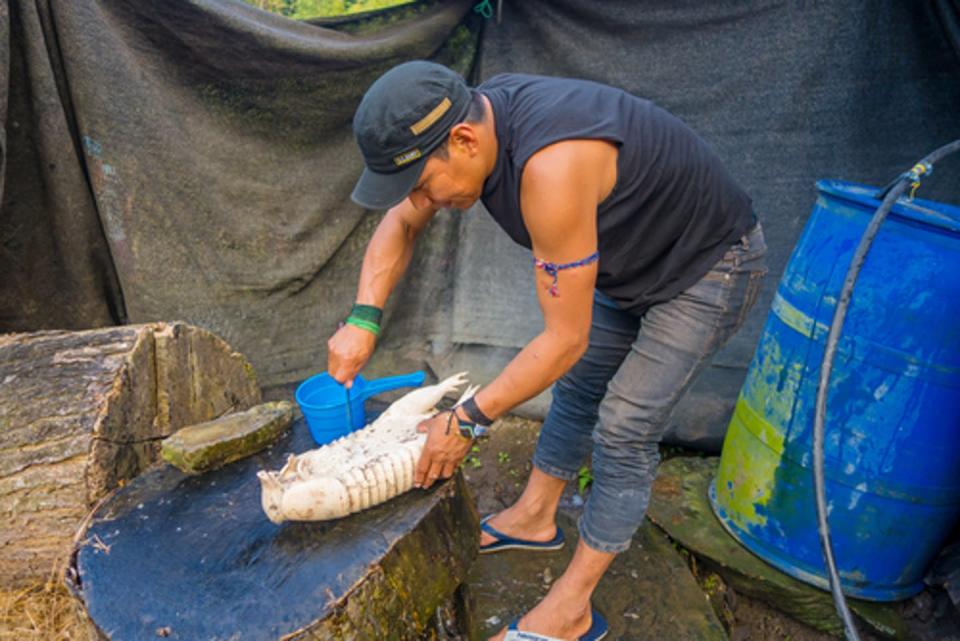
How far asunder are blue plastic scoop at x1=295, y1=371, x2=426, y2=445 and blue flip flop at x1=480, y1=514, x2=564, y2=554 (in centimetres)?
78

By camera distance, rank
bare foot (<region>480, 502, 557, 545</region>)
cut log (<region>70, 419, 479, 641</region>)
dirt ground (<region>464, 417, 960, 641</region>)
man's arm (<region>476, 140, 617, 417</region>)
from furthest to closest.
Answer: bare foot (<region>480, 502, 557, 545</region>), dirt ground (<region>464, 417, 960, 641</region>), man's arm (<region>476, 140, 617, 417</region>), cut log (<region>70, 419, 479, 641</region>)

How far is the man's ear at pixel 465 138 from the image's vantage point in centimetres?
141

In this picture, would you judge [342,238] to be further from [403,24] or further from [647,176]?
[647,176]

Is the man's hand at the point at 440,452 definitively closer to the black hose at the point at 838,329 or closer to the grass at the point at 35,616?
the black hose at the point at 838,329

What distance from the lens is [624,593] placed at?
226 centimetres

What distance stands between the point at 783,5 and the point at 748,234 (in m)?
1.59

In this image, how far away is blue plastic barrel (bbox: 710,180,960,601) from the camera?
76.5 inches

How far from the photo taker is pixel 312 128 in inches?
123

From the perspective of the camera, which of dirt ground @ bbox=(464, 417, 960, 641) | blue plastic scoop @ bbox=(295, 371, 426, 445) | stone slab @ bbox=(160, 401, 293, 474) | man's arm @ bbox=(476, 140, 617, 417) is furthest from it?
dirt ground @ bbox=(464, 417, 960, 641)

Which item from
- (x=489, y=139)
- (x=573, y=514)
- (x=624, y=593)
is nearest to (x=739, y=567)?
(x=624, y=593)

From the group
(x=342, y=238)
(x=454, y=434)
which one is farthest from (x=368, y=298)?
(x=342, y=238)

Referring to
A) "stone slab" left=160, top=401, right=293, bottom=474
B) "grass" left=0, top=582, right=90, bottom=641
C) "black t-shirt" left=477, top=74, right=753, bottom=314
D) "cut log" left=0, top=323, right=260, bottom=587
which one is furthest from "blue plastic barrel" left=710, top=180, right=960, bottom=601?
"grass" left=0, top=582, right=90, bottom=641

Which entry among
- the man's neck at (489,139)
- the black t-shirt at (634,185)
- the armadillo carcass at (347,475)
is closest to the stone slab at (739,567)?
the black t-shirt at (634,185)

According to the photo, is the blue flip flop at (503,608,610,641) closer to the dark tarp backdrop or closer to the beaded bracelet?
the beaded bracelet
